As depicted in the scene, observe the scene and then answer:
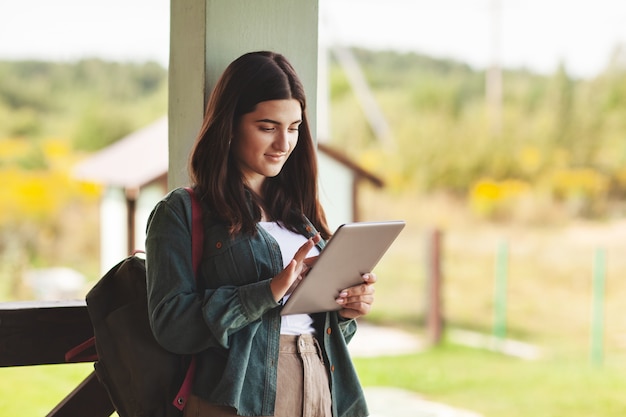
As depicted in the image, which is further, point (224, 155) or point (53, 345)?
point (53, 345)

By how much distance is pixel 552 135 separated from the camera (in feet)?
38.1

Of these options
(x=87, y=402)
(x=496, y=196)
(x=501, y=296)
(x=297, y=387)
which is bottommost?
(x=501, y=296)

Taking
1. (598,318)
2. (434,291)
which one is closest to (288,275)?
(598,318)

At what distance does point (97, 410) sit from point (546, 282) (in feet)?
27.3

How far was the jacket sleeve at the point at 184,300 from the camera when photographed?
1.40 m

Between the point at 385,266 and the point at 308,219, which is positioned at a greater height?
the point at 308,219

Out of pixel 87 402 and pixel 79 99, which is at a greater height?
pixel 79 99

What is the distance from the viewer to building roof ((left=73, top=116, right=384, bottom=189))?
691 cm

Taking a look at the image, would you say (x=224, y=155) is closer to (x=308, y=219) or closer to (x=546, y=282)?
(x=308, y=219)

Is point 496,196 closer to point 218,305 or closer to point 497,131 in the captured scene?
point 497,131

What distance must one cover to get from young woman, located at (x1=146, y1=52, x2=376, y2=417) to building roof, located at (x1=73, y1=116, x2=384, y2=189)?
522 cm

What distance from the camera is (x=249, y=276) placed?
1.48 meters

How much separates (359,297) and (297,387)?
0.60 ft

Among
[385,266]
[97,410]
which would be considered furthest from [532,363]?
[97,410]
